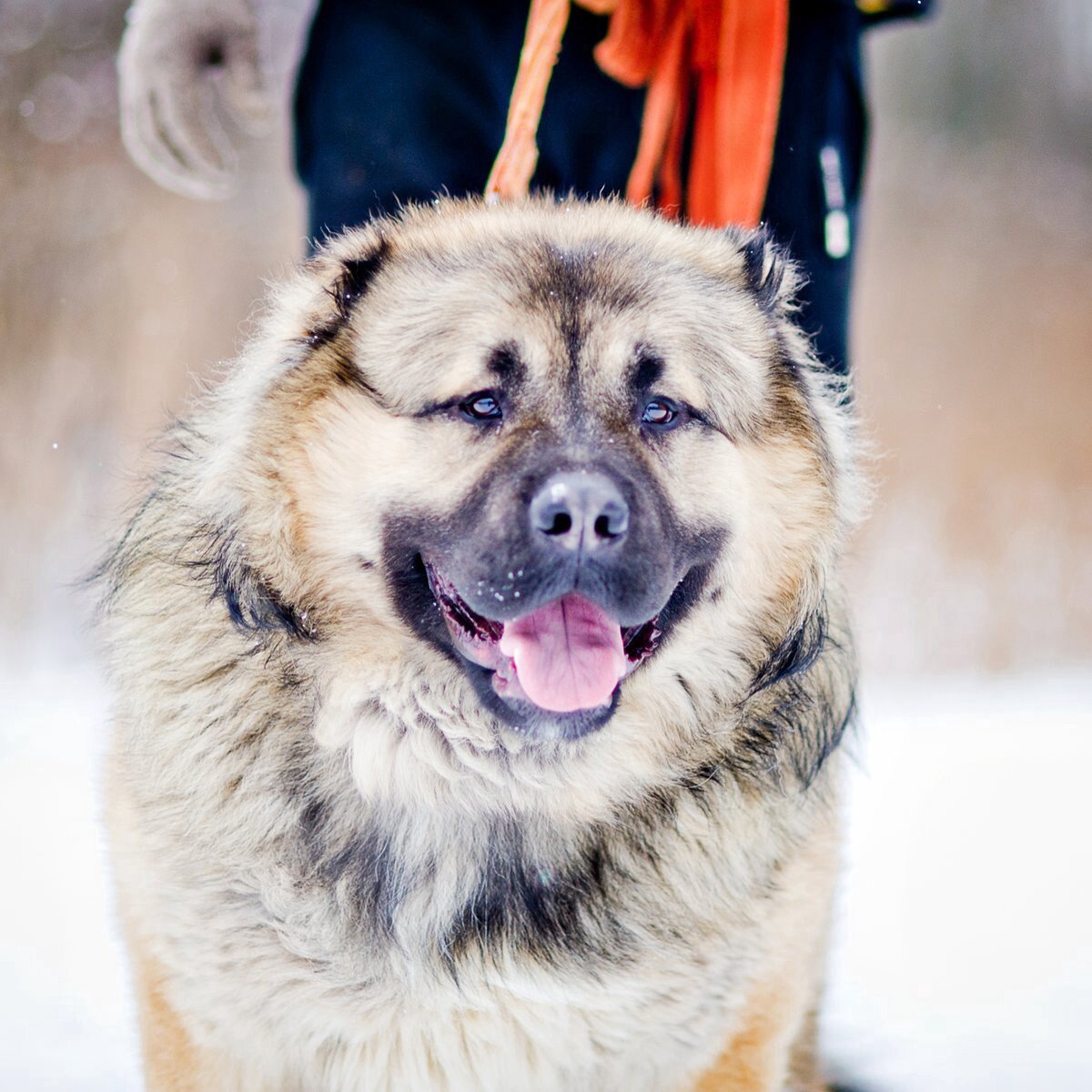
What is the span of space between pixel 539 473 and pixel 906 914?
232 cm

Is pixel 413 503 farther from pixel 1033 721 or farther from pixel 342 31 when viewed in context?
pixel 1033 721

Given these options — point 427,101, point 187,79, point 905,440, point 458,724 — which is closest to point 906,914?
point 458,724

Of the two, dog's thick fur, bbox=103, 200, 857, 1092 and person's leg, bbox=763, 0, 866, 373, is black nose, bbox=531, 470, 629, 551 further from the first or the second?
person's leg, bbox=763, 0, 866, 373

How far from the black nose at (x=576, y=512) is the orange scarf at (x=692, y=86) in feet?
2.61

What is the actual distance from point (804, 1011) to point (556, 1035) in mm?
692

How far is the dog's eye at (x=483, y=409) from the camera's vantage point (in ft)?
6.03

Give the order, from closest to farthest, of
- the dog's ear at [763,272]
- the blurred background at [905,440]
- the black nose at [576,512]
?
the black nose at [576,512]
the dog's ear at [763,272]
the blurred background at [905,440]

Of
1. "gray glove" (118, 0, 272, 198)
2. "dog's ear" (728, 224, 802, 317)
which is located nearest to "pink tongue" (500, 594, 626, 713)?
"dog's ear" (728, 224, 802, 317)

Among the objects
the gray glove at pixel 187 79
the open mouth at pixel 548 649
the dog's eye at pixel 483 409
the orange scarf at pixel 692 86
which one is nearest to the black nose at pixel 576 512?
the open mouth at pixel 548 649

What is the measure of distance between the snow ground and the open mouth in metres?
1.02

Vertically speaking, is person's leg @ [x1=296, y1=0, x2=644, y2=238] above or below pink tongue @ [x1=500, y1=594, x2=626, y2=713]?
above

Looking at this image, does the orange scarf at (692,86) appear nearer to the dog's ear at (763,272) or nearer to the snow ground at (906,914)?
the dog's ear at (763,272)

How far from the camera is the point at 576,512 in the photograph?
1.63 metres

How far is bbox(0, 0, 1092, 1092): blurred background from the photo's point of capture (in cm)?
342
